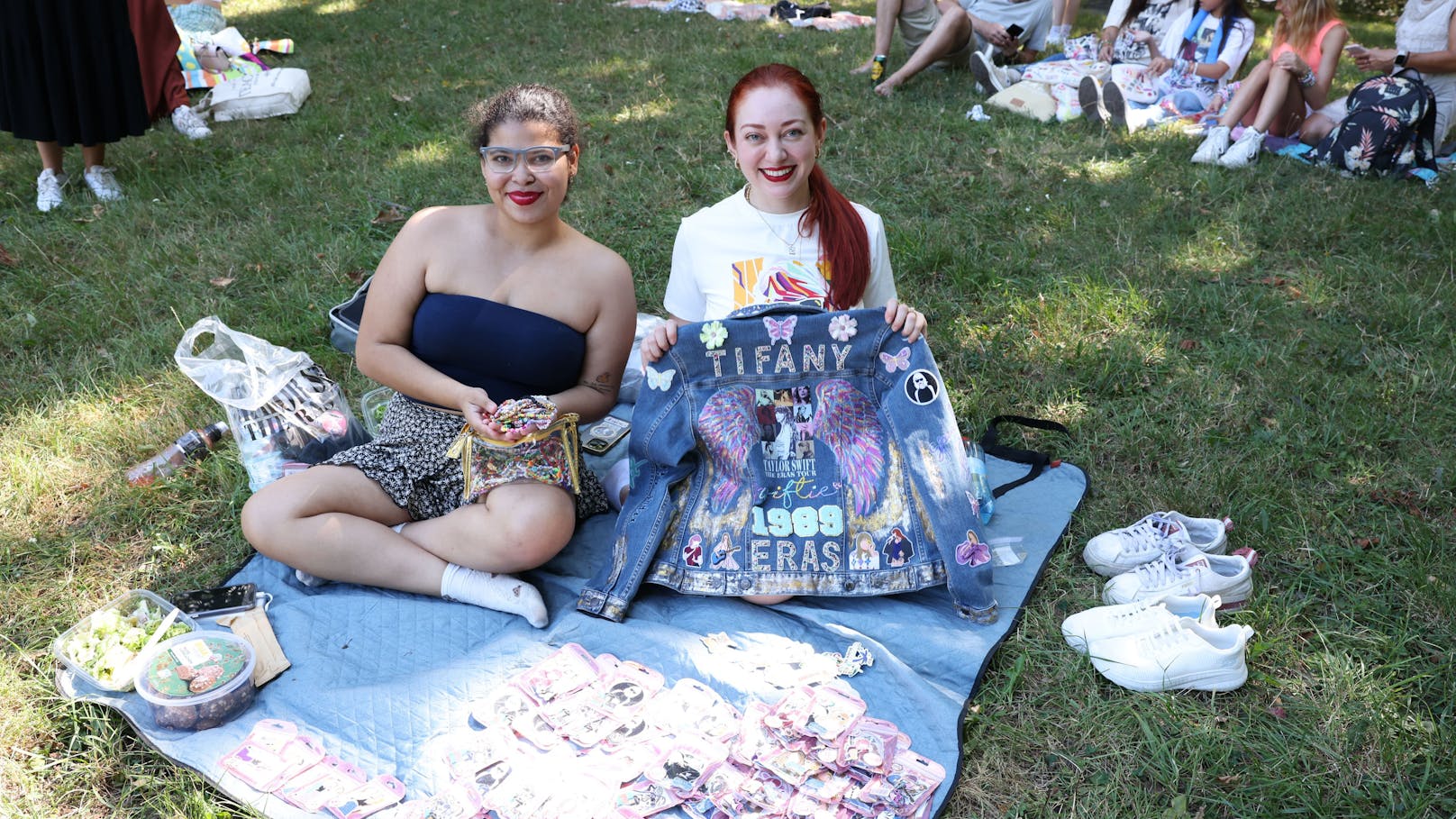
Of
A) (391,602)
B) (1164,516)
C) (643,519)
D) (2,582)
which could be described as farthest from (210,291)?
(1164,516)

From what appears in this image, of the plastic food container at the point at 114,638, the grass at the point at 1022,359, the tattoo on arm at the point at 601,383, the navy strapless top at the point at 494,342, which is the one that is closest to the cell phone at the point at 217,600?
the plastic food container at the point at 114,638

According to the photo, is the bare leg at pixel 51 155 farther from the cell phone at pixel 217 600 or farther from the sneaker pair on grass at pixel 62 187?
the cell phone at pixel 217 600

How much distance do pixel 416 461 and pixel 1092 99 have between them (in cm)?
554

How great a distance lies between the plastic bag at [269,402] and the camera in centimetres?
355

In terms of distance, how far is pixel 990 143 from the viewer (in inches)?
263

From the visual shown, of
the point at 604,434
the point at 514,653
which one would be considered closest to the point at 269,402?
the point at 604,434

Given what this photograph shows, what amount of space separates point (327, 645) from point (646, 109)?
5.15 m

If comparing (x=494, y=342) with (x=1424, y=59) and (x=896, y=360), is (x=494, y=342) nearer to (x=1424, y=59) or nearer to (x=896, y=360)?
(x=896, y=360)

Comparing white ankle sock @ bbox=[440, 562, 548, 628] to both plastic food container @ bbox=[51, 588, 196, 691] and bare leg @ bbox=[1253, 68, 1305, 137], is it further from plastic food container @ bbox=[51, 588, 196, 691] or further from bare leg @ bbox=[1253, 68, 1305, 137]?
bare leg @ bbox=[1253, 68, 1305, 137]

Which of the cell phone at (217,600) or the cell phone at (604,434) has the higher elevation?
the cell phone at (217,600)

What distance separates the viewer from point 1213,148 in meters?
6.40

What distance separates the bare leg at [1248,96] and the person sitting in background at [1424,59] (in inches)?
14.3

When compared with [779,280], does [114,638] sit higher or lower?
lower

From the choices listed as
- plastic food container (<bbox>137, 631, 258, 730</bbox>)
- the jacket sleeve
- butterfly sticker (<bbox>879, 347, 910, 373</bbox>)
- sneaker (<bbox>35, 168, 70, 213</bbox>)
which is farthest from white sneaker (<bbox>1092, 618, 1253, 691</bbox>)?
sneaker (<bbox>35, 168, 70, 213</bbox>)
